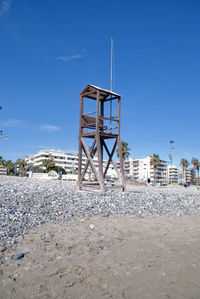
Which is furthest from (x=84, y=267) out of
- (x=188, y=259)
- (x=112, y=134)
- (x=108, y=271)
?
(x=112, y=134)

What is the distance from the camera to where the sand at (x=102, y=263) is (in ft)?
13.5

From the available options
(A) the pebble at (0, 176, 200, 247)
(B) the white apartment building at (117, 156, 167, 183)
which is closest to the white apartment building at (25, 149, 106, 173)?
(B) the white apartment building at (117, 156, 167, 183)

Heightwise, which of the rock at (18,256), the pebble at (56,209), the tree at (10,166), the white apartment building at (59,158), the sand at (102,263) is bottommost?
the sand at (102,263)

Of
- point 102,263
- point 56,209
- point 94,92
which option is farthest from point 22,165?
point 102,263

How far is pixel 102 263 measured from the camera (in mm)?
5184

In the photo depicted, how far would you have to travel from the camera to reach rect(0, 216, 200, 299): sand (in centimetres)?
411

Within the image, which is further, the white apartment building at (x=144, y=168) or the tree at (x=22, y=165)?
the white apartment building at (x=144, y=168)

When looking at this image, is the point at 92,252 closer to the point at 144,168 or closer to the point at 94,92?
the point at 94,92

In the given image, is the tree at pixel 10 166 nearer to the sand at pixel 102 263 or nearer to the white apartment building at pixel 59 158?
the white apartment building at pixel 59 158

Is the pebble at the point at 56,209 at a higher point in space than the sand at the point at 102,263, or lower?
higher

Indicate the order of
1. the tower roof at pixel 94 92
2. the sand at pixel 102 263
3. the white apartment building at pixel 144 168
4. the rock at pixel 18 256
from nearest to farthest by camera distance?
the sand at pixel 102 263, the rock at pixel 18 256, the tower roof at pixel 94 92, the white apartment building at pixel 144 168

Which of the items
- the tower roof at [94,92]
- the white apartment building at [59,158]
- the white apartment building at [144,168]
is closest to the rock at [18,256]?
the tower roof at [94,92]

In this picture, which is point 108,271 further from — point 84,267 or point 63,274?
point 63,274

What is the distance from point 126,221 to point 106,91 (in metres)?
9.55
